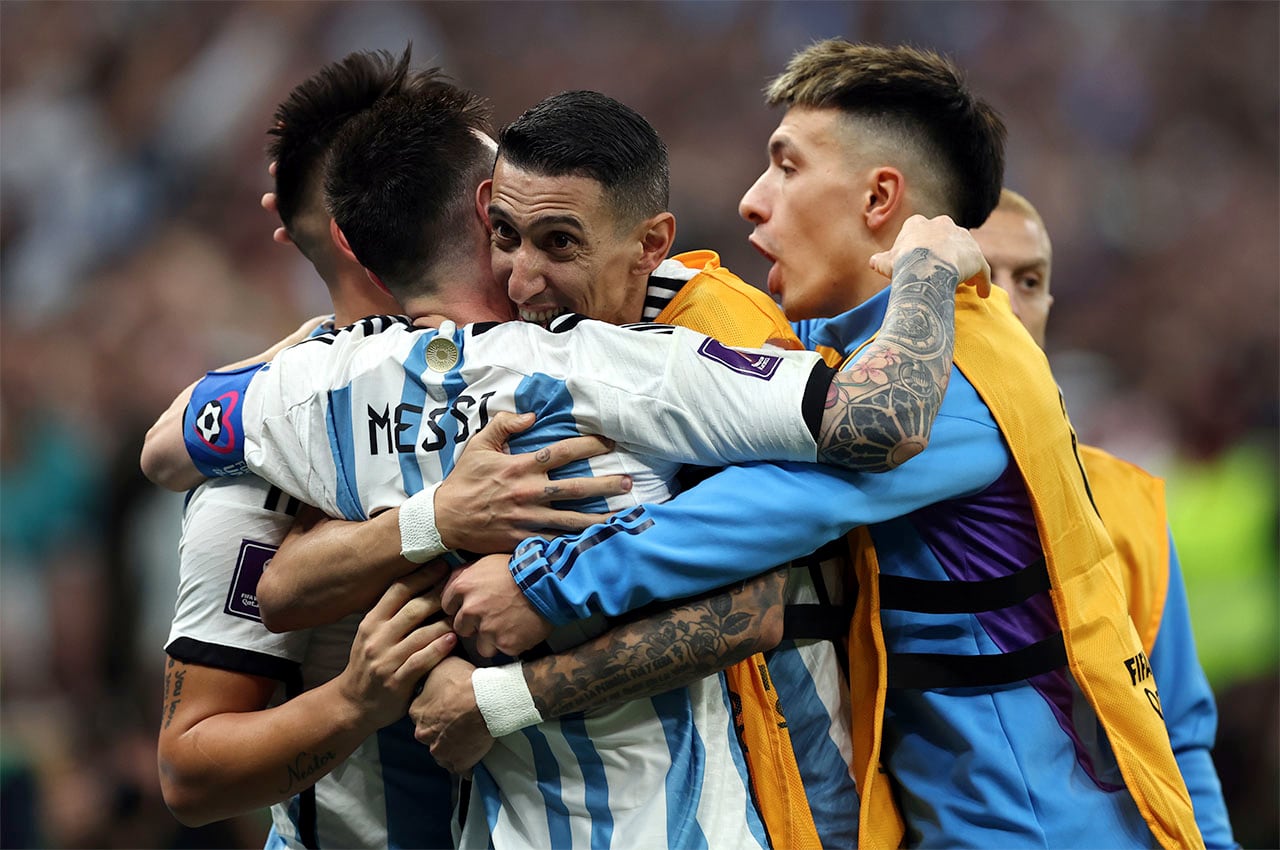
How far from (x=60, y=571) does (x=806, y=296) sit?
447 cm

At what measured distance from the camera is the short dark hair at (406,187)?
2.26 meters

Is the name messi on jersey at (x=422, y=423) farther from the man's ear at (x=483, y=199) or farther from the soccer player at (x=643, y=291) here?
the man's ear at (x=483, y=199)

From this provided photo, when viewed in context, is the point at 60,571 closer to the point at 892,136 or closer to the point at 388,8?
the point at 388,8

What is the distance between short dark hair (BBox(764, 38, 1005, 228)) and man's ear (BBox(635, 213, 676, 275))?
2.13ft

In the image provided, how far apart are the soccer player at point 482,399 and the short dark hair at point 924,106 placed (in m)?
0.45

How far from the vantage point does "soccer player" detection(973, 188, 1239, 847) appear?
3014mm

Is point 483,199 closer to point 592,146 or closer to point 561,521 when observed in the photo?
point 592,146

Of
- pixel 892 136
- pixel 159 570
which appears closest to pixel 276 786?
pixel 892 136

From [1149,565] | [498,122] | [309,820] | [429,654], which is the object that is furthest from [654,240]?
[498,122]

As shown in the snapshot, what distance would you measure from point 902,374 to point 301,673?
133 centimetres

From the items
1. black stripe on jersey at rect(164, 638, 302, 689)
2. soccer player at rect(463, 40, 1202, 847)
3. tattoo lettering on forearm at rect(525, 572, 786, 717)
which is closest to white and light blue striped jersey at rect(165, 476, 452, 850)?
black stripe on jersey at rect(164, 638, 302, 689)

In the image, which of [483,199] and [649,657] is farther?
[483,199]

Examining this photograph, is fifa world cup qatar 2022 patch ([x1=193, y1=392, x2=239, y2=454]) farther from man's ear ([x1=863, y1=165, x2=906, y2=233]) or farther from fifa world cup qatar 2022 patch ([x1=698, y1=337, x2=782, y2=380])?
man's ear ([x1=863, y1=165, x2=906, y2=233])

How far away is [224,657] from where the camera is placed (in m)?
2.29
